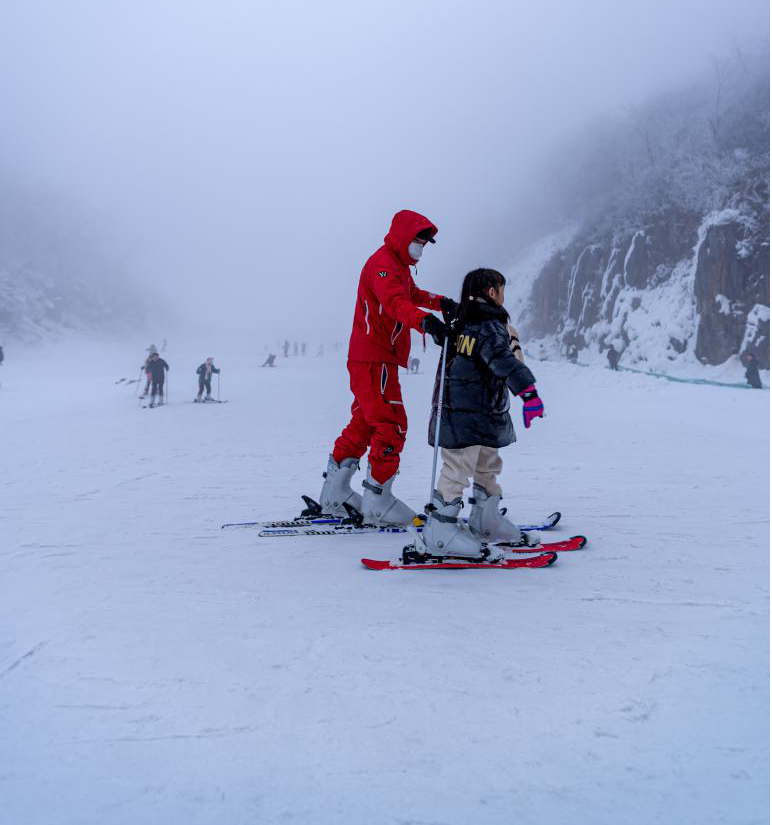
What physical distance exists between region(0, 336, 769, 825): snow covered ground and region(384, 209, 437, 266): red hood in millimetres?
1762

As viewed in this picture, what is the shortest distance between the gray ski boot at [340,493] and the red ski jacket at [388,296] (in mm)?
780

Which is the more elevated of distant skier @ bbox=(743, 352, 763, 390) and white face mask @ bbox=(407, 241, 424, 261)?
distant skier @ bbox=(743, 352, 763, 390)

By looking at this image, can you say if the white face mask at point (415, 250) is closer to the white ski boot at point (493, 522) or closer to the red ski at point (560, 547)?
the white ski boot at point (493, 522)

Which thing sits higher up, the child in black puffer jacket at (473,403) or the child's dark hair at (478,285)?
the child's dark hair at (478,285)

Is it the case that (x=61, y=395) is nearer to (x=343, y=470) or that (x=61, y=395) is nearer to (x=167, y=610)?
(x=343, y=470)

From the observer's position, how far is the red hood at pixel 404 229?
364cm

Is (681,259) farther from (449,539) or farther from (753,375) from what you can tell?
(449,539)

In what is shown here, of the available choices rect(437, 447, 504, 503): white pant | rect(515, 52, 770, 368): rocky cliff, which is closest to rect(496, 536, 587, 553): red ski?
rect(437, 447, 504, 503): white pant

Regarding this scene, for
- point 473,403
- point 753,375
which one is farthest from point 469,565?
point 753,375

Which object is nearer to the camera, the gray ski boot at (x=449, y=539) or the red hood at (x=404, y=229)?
the gray ski boot at (x=449, y=539)

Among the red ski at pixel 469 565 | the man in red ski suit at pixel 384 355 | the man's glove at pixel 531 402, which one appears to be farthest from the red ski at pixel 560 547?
the man in red ski suit at pixel 384 355

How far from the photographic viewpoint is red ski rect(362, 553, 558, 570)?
2.93m

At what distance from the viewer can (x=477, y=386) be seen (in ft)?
10.6

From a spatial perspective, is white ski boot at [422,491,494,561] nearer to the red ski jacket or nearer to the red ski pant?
the red ski pant
